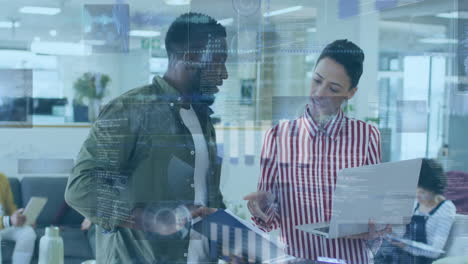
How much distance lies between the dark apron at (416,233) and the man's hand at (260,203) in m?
0.57

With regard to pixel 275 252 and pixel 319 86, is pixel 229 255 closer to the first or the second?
pixel 275 252

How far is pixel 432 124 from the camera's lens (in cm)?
226

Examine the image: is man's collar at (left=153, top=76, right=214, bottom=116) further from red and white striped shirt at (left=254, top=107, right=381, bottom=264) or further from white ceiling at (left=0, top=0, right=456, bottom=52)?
red and white striped shirt at (left=254, top=107, right=381, bottom=264)

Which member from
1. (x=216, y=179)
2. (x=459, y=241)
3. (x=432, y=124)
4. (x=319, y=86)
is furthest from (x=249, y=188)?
(x=459, y=241)

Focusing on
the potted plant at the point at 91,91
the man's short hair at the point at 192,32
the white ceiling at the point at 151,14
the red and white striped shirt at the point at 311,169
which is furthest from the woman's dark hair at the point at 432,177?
the potted plant at the point at 91,91

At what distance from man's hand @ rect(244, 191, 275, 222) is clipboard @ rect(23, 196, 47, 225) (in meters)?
0.76

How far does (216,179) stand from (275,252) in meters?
0.37

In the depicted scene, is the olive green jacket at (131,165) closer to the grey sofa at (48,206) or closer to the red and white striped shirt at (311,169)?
the grey sofa at (48,206)

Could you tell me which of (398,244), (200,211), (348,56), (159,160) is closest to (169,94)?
(159,160)

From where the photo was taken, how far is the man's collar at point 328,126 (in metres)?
2.18

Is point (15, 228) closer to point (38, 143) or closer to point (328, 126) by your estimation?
point (38, 143)

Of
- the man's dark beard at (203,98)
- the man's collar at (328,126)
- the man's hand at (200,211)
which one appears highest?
the man's dark beard at (203,98)

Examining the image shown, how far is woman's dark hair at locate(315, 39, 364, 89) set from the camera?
7.16 ft

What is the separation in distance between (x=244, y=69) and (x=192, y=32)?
0.78 feet
